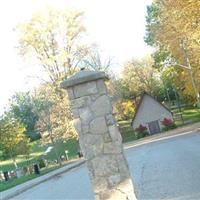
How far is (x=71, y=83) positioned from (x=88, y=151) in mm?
1061

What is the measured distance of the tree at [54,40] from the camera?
1843 inches

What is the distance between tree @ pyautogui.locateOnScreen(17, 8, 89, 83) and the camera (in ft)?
154

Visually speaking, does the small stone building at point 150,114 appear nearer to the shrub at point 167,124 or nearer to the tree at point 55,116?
the shrub at point 167,124

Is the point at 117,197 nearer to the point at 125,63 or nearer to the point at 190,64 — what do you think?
the point at 190,64

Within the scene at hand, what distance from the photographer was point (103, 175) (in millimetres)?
8328

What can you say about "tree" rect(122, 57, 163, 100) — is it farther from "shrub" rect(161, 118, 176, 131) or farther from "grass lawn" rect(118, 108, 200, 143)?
"shrub" rect(161, 118, 176, 131)

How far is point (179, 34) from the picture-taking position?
36906 mm

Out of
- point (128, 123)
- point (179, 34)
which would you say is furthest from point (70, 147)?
point (179, 34)

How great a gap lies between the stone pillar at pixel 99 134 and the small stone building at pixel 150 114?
56.9 metres

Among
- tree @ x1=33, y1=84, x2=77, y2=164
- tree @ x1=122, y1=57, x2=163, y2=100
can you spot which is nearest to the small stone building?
tree @ x1=122, y1=57, x2=163, y2=100

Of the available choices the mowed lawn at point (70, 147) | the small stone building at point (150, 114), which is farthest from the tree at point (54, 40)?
the small stone building at point (150, 114)

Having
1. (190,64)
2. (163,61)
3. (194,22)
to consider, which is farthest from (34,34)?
(194,22)

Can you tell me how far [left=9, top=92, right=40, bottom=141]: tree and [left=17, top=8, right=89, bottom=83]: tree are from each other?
3938 centimetres

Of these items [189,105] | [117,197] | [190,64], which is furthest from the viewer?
[189,105]
